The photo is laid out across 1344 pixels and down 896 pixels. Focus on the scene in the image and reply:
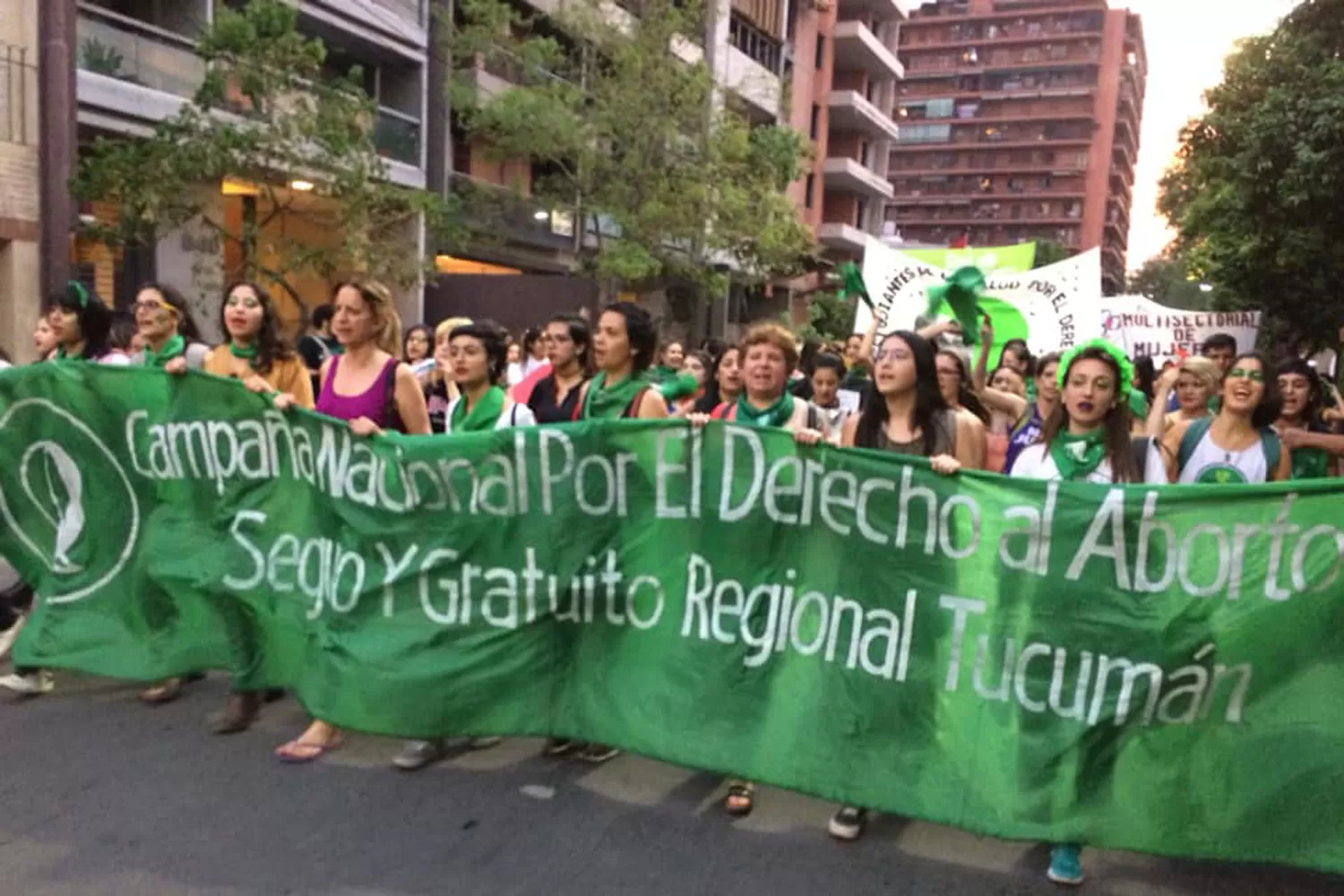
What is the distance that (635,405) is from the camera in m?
4.24

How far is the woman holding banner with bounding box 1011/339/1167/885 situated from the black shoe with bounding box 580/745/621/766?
A: 5.85 ft

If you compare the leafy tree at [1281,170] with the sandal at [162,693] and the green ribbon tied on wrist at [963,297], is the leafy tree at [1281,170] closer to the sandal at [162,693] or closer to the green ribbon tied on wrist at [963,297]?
the green ribbon tied on wrist at [963,297]

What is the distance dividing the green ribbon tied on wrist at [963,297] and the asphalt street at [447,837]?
431 cm

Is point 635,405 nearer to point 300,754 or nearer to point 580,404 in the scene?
point 580,404

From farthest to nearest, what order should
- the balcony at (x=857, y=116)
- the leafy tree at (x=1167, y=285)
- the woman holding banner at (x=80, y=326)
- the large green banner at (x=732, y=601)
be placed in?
the leafy tree at (x=1167, y=285) < the balcony at (x=857, y=116) < the woman holding banner at (x=80, y=326) < the large green banner at (x=732, y=601)

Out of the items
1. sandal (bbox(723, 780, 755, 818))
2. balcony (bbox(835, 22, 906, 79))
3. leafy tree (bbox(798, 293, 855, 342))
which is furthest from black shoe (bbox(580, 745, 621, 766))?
balcony (bbox(835, 22, 906, 79))

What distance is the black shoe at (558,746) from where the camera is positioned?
4066 mm

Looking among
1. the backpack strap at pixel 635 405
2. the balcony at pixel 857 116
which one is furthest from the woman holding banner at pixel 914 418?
the balcony at pixel 857 116

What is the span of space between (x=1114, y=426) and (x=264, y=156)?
10628mm

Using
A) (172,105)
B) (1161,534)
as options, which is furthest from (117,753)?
(172,105)

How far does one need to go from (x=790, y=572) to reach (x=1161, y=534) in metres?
1.11

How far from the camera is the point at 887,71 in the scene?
1715 inches

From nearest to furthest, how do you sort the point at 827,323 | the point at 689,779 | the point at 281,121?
the point at 689,779 < the point at 281,121 < the point at 827,323

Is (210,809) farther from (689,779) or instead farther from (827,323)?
(827,323)
